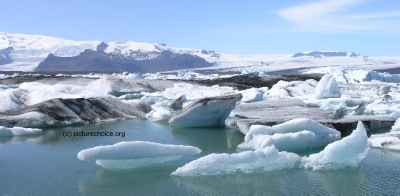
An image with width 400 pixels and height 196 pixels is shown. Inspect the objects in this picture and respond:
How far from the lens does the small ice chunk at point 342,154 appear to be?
5.33 m

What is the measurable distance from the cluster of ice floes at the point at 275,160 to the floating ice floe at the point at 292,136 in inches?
34.5

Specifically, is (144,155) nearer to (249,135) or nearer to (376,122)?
(249,135)

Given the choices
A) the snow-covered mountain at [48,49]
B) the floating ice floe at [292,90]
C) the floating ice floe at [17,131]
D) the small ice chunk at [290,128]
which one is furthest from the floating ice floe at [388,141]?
the snow-covered mountain at [48,49]

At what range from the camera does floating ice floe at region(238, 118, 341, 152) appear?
20.7ft

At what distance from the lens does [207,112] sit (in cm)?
910

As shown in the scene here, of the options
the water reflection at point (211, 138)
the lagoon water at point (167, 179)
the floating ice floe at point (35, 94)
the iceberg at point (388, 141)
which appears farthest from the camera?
the floating ice floe at point (35, 94)

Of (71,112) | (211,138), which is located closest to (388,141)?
(211,138)

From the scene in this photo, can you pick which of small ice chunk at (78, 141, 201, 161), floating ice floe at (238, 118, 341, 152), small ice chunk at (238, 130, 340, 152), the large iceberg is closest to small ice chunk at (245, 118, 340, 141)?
floating ice floe at (238, 118, 341, 152)

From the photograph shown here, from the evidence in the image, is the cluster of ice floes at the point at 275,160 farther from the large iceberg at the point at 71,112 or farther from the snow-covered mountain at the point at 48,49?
the snow-covered mountain at the point at 48,49

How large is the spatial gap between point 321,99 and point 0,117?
11.1m

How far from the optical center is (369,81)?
30.2 m

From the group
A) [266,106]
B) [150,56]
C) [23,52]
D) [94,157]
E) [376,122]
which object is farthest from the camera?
[150,56]

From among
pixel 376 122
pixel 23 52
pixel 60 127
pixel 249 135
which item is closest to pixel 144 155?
pixel 249 135

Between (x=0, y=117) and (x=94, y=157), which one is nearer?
(x=94, y=157)
